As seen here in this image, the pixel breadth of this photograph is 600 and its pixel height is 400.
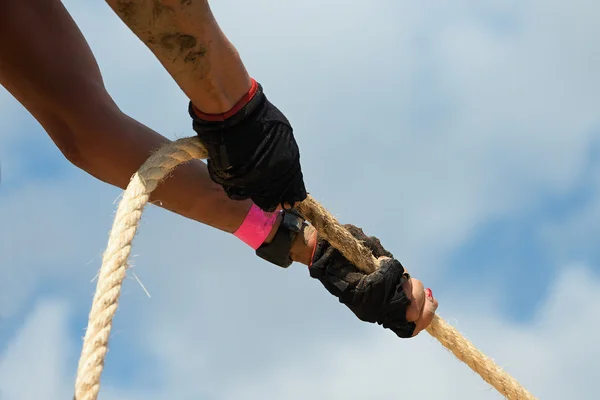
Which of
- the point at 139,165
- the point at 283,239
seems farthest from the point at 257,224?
the point at 139,165

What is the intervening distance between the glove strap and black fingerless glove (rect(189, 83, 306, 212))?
2.38 ft

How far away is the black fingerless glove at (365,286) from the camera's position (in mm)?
3094

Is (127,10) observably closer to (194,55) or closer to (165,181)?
(194,55)

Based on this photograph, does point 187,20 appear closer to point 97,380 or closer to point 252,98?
point 252,98

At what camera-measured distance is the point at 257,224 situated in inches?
124

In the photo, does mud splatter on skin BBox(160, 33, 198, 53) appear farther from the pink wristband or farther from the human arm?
the pink wristband

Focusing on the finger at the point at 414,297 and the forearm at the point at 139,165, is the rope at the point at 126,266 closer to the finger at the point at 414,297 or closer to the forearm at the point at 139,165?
the finger at the point at 414,297

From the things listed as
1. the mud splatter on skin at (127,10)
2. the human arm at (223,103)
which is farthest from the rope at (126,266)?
the mud splatter on skin at (127,10)

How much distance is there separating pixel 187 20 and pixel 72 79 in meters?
0.96

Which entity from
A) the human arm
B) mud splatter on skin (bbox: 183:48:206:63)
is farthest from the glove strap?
mud splatter on skin (bbox: 183:48:206:63)

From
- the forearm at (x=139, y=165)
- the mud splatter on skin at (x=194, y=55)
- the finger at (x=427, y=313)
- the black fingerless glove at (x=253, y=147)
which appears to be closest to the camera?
the mud splatter on skin at (x=194, y=55)

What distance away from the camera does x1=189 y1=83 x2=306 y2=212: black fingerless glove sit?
91.0 inches

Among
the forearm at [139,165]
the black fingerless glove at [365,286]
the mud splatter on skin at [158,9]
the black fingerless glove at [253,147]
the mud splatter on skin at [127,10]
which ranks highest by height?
the mud splatter on skin at [158,9]

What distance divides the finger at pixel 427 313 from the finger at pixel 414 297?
0.10ft
